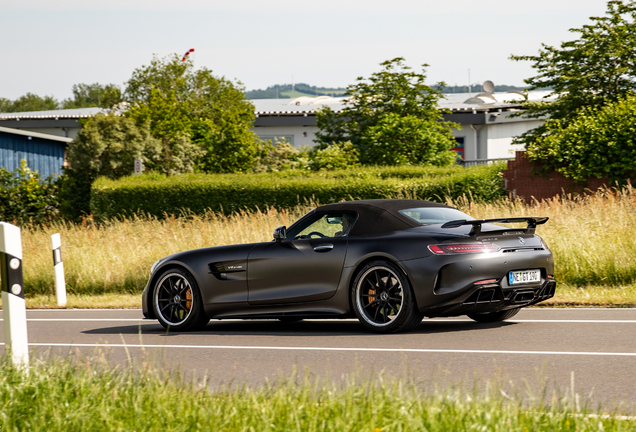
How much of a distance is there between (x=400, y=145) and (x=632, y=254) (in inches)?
719

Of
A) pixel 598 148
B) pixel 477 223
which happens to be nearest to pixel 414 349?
pixel 477 223

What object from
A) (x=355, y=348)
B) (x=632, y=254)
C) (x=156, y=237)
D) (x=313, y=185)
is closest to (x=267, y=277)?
(x=355, y=348)

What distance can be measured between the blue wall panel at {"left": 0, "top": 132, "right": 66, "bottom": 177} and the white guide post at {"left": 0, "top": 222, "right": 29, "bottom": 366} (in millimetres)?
32274

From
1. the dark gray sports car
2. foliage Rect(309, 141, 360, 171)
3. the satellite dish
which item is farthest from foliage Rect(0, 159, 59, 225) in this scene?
the satellite dish

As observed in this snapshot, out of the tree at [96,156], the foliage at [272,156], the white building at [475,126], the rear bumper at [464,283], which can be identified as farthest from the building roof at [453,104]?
the rear bumper at [464,283]

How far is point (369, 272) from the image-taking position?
866 centimetres

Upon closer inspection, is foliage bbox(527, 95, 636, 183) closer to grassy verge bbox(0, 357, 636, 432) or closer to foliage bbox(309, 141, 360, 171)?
foliage bbox(309, 141, 360, 171)

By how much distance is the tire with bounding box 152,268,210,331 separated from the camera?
9828mm

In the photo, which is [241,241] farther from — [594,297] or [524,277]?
[524,277]

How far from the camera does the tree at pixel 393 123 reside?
30.4 m

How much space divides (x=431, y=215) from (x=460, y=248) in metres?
0.96

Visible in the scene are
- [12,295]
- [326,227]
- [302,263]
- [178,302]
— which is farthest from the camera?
[178,302]

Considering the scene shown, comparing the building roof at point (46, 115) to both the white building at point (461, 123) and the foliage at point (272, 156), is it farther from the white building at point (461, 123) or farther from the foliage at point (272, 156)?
the foliage at point (272, 156)

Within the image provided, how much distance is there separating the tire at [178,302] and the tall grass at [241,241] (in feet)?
18.7
